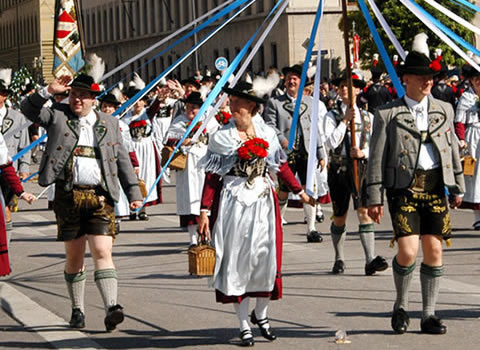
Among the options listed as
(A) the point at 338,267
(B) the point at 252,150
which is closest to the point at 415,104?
(B) the point at 252,150

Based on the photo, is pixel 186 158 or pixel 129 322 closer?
pixel 129 322

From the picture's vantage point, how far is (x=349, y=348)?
7.81 m

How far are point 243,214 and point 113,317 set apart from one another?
1184mm

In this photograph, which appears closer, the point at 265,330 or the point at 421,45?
the point at 265,330

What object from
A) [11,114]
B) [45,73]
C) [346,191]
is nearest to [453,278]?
[346,191]

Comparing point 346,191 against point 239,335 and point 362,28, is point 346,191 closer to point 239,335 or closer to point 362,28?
point 239,335

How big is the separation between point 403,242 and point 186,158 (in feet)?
19.8

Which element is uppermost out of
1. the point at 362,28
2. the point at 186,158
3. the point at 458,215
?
the point at 362,28

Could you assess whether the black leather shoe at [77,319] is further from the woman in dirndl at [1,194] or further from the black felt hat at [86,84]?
the black felt hat at [86,84]

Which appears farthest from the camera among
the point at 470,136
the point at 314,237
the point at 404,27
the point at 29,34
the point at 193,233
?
the point at 29,34

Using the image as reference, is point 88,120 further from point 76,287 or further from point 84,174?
point 76,287

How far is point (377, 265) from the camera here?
35.9 feet

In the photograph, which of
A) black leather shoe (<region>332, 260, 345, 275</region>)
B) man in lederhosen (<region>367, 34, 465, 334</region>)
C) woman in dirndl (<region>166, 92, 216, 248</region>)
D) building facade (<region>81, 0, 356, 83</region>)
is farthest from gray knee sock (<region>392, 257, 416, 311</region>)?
building facade (<region>81, 0, 356, 83</region>)

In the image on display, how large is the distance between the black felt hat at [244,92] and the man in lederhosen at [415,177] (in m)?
0.86
